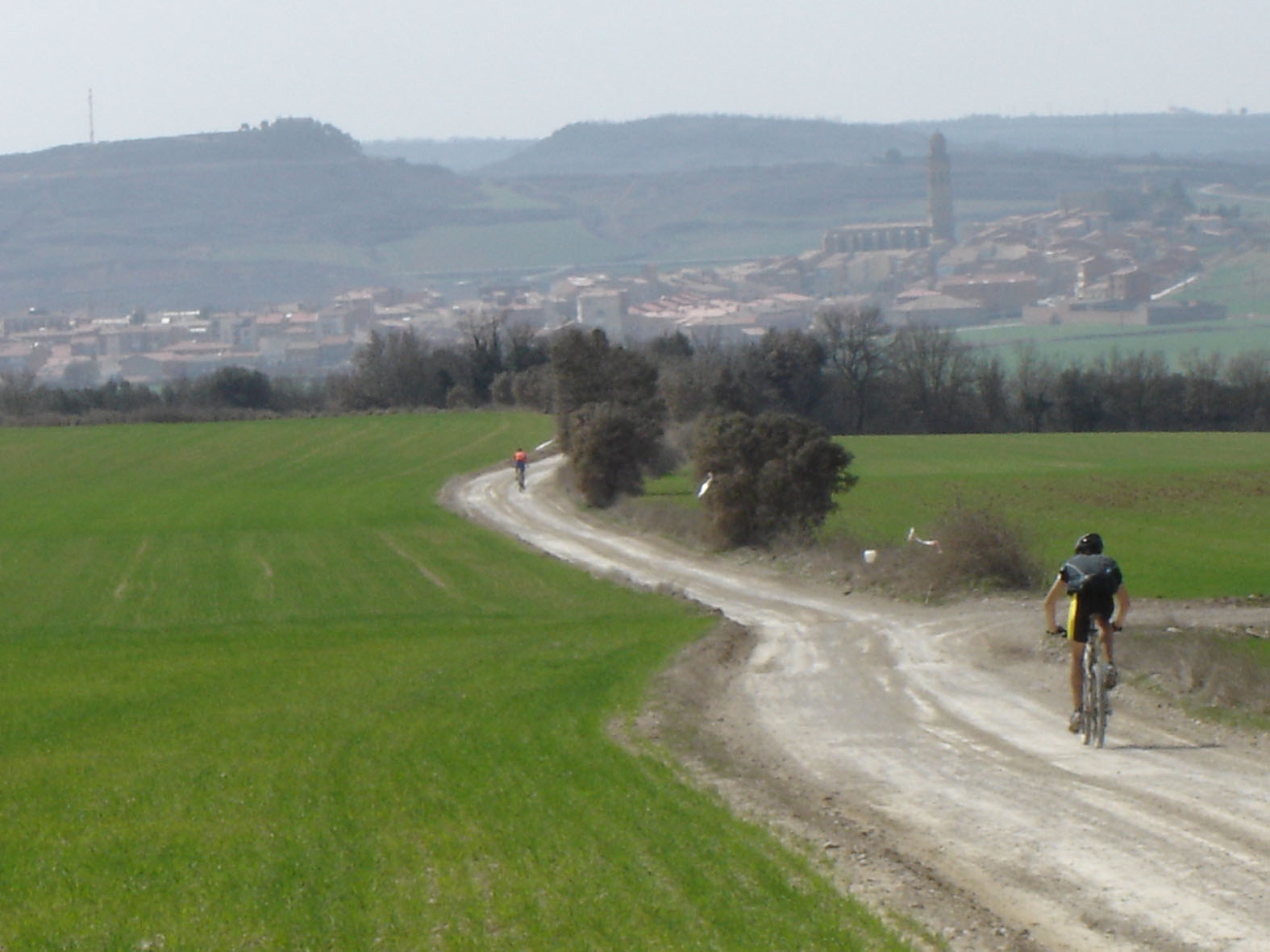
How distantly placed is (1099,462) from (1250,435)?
1847 cm

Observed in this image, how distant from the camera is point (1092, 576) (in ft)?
41.7

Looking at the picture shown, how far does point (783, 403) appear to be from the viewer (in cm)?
9525

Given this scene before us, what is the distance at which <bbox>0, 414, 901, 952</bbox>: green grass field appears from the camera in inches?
316

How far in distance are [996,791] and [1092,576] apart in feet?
9.35

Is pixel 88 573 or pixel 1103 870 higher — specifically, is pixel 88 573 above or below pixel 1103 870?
below

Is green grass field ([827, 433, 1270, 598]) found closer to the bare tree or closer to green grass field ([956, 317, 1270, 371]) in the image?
the bare tree

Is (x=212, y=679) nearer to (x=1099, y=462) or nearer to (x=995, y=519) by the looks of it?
(x=995, y=519)

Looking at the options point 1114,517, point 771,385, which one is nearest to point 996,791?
point 1114,517


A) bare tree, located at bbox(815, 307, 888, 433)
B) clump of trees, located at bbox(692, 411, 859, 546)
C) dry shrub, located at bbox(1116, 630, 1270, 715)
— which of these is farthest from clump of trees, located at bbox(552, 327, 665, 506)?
bare tree, located at bbox(815, 307, 888, 433)

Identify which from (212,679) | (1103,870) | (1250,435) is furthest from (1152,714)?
(1250,435)

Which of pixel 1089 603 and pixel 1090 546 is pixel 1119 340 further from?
pixel 1089 603

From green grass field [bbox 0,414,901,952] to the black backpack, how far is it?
151 inches

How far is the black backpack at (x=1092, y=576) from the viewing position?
12672 millimetres

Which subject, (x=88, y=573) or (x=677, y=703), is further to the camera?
(x=88, y=573)
